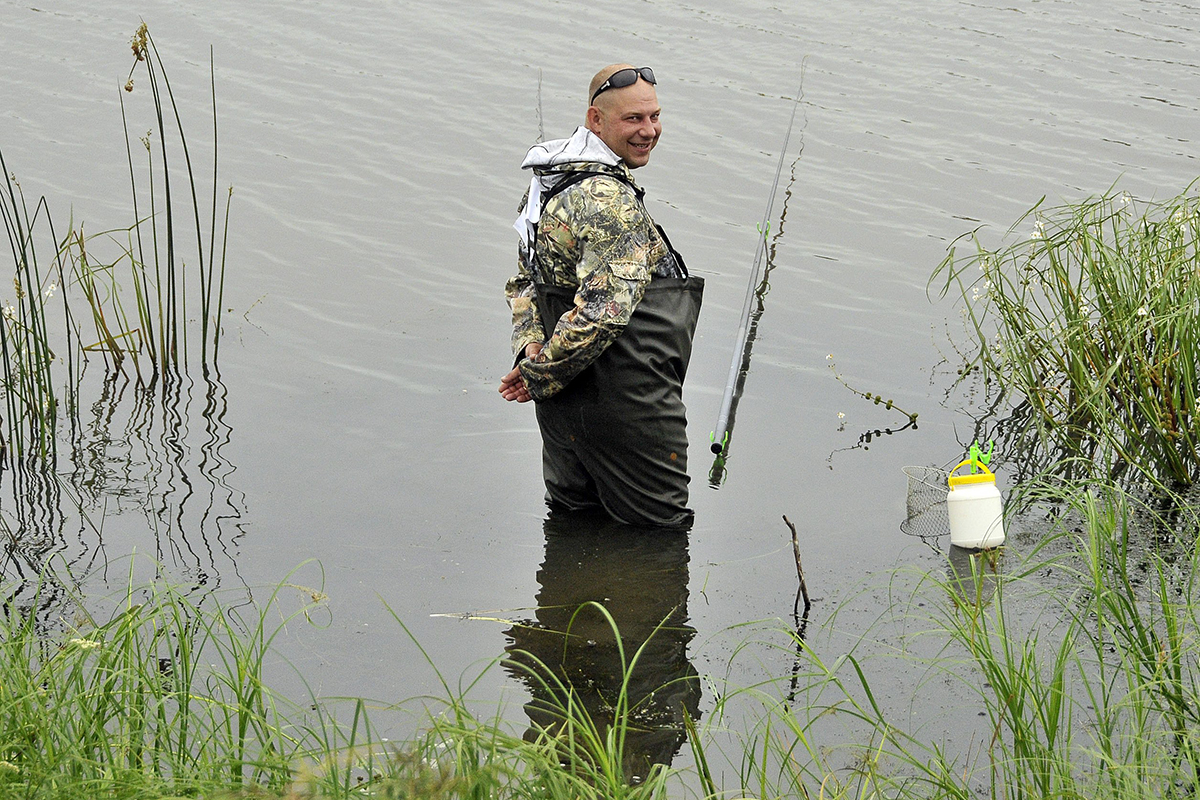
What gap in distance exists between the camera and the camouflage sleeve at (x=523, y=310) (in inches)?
182

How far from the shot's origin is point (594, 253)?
4203mm

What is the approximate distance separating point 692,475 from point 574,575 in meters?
1.22

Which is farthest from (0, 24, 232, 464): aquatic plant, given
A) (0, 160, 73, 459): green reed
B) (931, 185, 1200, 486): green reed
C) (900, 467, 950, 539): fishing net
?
(931, 185, 1200, 486): green reed

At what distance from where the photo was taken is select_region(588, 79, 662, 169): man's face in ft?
14.0

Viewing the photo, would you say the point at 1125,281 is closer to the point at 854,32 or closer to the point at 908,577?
the point at 908,577

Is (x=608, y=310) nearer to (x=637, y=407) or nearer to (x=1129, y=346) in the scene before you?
(x=637, y=407)

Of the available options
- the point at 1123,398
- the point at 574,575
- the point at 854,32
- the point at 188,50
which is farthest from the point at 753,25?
the point at 574,575

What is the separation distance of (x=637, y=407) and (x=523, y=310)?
2.03 ft

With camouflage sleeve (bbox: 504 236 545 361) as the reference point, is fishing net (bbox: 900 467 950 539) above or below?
below

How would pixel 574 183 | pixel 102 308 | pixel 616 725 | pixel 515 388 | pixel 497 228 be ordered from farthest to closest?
pixel 497 228 → pixel 102 308 → pixel 515 388 → pixel 574 183 → pixel 616 725

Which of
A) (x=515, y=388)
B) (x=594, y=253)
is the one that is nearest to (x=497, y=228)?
(x=515, y=388)

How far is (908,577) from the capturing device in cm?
458

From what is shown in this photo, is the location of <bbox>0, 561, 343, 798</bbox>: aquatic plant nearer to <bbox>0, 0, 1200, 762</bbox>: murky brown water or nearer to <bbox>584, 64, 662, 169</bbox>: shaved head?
<bbox>0, 0, 1200, 762</bbox>: murky brown water

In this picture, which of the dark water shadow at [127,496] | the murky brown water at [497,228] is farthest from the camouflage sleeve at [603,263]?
the dark water shadow at [127,496]
